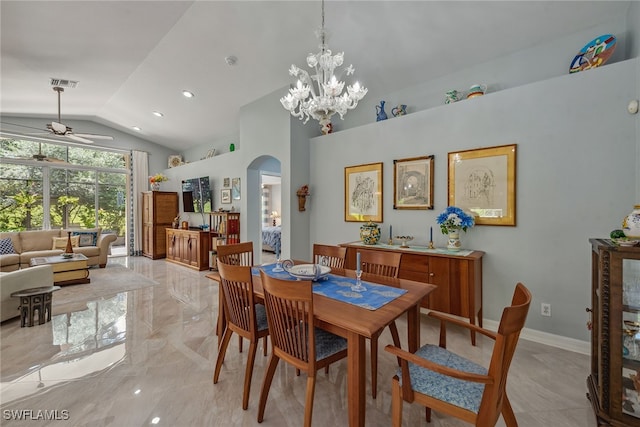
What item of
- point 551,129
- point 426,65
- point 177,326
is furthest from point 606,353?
point 177,326

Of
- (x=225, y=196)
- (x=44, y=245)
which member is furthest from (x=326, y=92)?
(x=44, y=245)

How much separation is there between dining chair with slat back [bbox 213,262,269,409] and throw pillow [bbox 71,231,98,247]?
5.83 meters

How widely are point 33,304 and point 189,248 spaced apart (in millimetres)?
3146

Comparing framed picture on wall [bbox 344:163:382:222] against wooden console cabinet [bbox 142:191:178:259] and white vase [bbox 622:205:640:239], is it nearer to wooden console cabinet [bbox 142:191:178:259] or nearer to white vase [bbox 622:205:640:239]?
white vase [bbox 622:205:640:239]

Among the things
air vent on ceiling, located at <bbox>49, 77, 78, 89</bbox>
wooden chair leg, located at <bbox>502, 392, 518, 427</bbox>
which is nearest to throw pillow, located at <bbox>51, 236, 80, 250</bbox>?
air vent on ceiling, located at <bbox>49, 77, 78, 89</bbox>

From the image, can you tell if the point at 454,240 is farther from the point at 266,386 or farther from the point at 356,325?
the point at 266,386

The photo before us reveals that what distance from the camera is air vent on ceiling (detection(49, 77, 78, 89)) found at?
4.40 m

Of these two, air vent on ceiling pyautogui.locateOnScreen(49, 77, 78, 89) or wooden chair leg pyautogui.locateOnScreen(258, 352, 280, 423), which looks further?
air vent on ceiling pyautogui.locateOnScreen(49, 77, 78, 89)

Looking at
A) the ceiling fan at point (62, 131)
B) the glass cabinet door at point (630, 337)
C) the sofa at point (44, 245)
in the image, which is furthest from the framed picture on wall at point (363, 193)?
the sofa at point (44, 245)

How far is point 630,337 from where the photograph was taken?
1.56 metres

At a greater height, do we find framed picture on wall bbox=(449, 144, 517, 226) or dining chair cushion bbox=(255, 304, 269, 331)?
framed picture on wall bbox=(449, 144, 517, 226)

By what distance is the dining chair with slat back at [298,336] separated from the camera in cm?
142

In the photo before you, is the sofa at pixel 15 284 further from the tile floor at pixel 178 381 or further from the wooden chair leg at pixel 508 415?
the wooden chair leg at pixel 508 415

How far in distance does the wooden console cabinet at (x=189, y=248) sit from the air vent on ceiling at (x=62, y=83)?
131 inches
